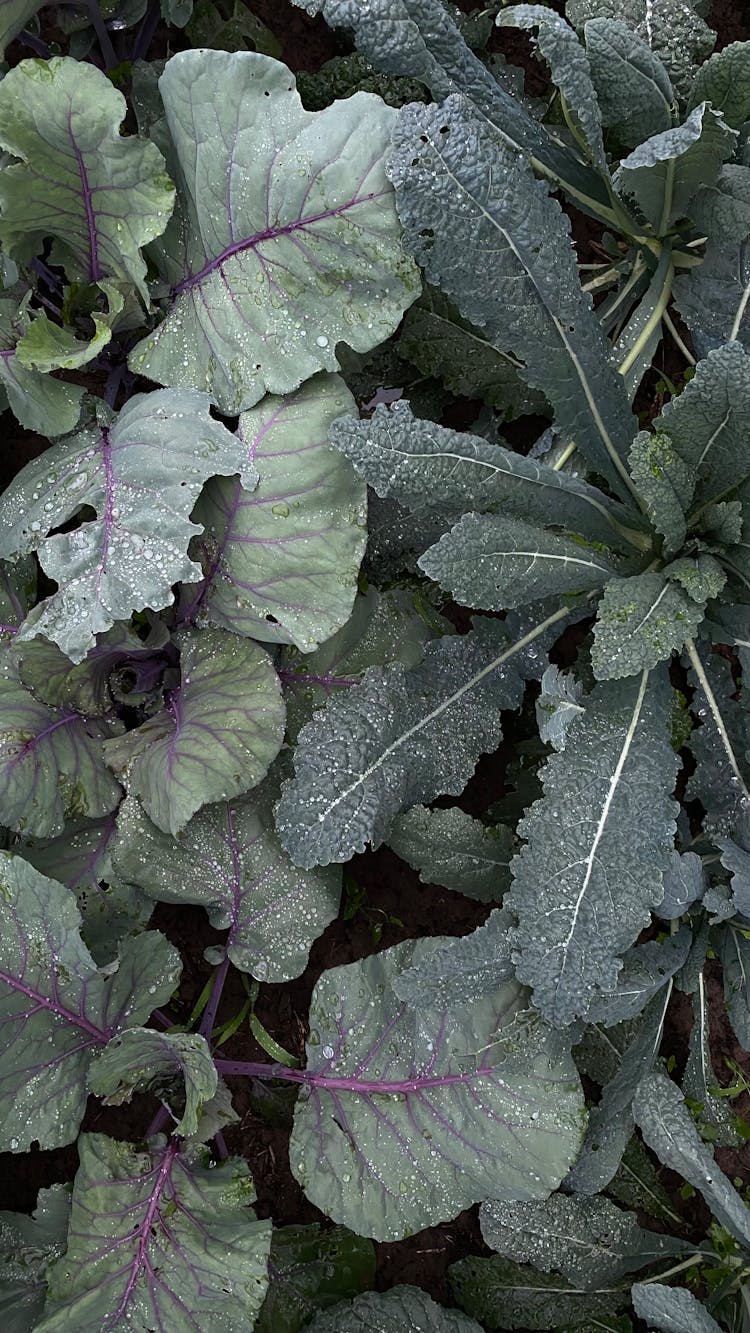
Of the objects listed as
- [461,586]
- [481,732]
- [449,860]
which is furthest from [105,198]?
[449,860]

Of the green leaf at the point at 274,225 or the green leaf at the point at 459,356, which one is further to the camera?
the green leaf at the point at 459,356

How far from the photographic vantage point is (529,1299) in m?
1.46

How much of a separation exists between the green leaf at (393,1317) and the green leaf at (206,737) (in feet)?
2.15

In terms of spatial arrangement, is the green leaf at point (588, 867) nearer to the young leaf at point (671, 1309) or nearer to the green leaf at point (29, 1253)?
the young leaf at point (671, 1309)

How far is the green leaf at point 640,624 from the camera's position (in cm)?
115

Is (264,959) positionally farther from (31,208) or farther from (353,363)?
(31,208)

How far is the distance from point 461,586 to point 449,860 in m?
0.38

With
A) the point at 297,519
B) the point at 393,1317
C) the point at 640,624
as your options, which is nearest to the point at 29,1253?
the point at 393,1317

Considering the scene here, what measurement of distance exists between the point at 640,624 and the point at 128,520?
0.57 meters

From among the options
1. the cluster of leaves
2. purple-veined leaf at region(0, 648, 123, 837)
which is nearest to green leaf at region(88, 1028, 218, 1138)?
the cluster of leaves

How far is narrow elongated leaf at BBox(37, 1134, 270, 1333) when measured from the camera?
120cm

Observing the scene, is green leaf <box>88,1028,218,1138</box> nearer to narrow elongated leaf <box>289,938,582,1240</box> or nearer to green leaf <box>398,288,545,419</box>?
narrow elongated leaf <box>289,938,582,1240</box>

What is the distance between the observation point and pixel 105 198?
1252 mm

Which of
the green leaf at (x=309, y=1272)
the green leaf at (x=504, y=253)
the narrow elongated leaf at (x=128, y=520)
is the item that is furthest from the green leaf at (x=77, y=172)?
the green leaf at (x=309, y=1272)
